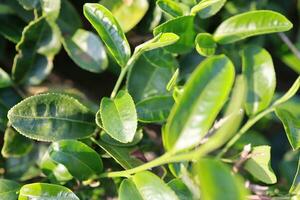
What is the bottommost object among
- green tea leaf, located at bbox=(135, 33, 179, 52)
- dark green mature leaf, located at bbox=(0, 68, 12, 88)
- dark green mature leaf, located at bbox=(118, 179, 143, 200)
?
dark green mature leaf, located at bbox=(118, 179, 143, 200)

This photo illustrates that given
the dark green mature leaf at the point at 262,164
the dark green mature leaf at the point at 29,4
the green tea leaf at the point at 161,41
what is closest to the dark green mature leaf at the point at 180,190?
the dark green mature leaf at the point at 262,164

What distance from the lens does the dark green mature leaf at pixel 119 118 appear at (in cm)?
94

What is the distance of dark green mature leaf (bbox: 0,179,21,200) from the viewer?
102 centimetres

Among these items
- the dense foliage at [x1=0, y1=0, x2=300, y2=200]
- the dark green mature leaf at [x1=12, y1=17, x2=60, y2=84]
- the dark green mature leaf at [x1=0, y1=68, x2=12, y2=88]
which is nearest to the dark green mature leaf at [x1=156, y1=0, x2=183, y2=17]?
the dense foliage at [x1=0, y1=0, x2=300, y2=200]

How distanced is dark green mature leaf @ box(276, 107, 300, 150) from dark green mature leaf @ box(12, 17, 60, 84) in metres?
0.48

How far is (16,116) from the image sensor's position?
971 mm

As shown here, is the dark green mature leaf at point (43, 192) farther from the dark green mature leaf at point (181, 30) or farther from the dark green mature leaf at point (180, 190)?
the dark green mature leaf at point (181, 30)

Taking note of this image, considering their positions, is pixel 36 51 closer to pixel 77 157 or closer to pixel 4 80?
pixel 4 80

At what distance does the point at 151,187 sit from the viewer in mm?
922

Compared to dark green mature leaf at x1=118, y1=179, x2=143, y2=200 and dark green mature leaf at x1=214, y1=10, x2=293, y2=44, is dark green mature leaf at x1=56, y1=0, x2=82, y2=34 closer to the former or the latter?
dark green mature leaf at x1=214, y1=10, x2=293, y2=44

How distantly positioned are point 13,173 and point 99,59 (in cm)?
30

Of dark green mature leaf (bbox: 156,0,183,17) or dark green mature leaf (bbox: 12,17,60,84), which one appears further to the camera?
dark green mature leaf (bbox: 12,17,60,84)

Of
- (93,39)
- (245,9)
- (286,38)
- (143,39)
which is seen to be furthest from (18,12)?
(286,38)

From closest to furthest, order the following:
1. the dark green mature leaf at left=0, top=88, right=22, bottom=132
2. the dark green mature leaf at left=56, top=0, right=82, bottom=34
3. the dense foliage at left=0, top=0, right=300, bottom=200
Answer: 1. the dense foliage at left=0, top=0, right=300, bottom=200
2. the dark green mature leaf at left=0, top=88, right=22, bottom=132
3. the dark green mature leaf at left=56, top=0, right=82, bottom=34
